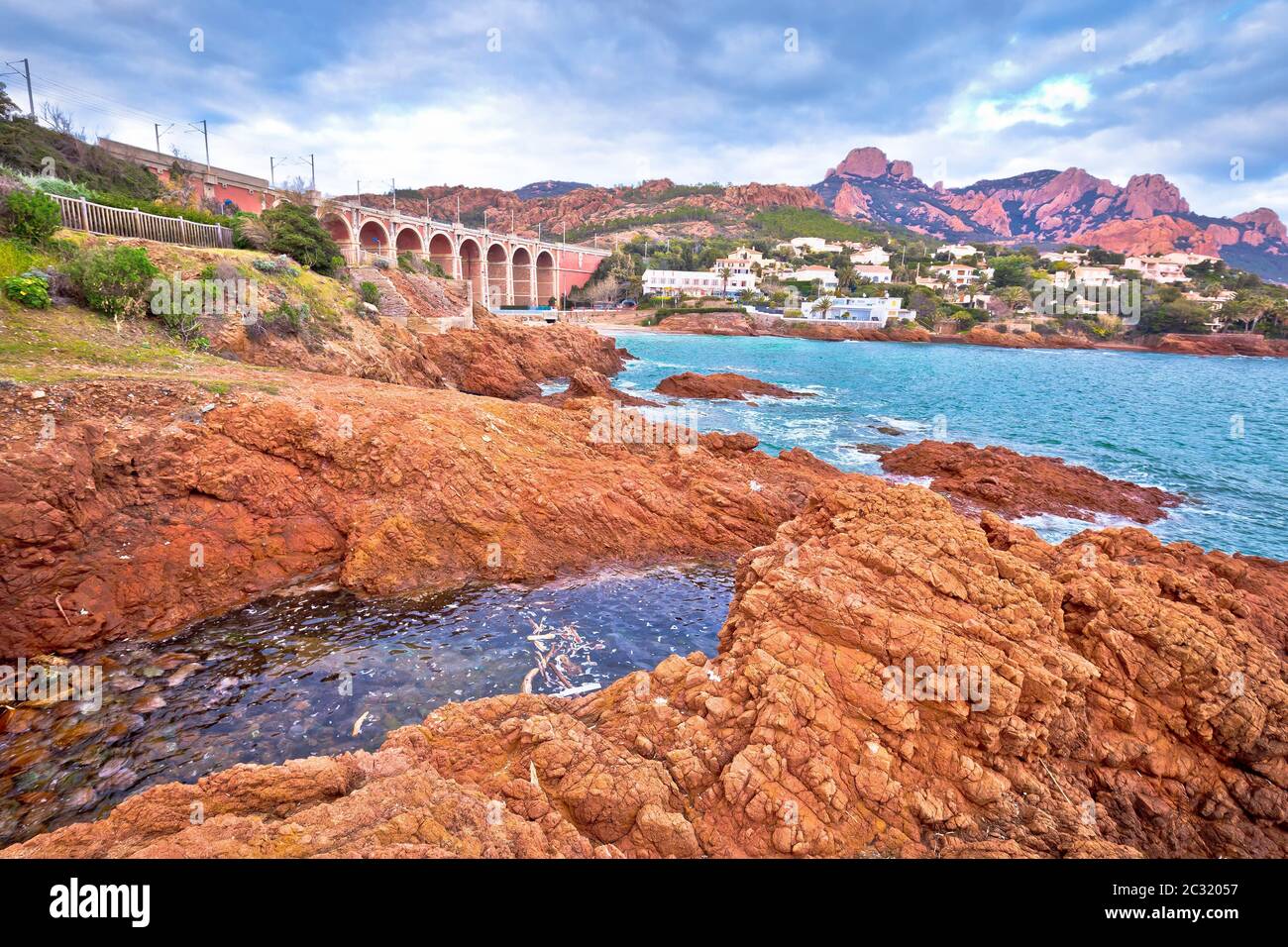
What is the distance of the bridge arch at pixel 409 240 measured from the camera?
238ft

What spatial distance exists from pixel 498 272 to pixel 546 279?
13.0 meters

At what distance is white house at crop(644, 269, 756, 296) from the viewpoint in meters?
113

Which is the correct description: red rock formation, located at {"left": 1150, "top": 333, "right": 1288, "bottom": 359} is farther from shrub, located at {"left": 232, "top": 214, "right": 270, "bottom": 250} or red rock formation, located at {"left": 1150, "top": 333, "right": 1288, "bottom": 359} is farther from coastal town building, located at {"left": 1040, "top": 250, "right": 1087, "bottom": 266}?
shrub, located at {"left": 232, "top": 214, "right": 270, "bottom": 250}

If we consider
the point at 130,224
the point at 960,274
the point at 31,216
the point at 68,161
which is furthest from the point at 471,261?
the point at 960,274

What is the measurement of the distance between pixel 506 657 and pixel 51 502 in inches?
288

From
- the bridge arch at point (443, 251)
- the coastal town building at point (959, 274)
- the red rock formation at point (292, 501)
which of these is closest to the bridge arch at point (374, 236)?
the bridge arch at point (443, 251)

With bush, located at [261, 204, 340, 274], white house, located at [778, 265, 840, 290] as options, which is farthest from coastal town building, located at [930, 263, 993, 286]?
bush, located at [261, 204, 340, 274]

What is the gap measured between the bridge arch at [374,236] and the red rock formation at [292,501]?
59.4 metres

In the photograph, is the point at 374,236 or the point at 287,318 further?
the point at 374,236

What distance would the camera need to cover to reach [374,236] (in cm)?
7038

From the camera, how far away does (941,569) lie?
6879mm

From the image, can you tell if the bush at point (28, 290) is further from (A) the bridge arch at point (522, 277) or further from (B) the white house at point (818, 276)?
(B) the white house at point (818, 276)

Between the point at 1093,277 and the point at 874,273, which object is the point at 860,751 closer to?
the point at 874,273
